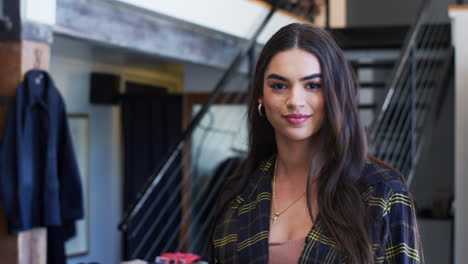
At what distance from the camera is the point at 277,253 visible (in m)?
1.07

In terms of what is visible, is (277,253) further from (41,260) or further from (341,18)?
(341,18)

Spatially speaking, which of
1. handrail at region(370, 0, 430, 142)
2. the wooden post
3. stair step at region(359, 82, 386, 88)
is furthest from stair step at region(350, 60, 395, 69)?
the wooden post

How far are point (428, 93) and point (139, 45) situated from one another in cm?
219

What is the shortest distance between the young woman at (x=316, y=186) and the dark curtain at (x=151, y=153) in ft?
13.4

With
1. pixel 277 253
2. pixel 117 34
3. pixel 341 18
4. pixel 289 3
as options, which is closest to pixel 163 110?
pixel 289 3

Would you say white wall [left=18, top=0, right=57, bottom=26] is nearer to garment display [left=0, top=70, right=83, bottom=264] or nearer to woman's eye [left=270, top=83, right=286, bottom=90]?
garment display [left=0, top=70, right=83, bottom=264]

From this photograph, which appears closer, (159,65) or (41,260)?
(41,260)

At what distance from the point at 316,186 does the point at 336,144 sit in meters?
0.10

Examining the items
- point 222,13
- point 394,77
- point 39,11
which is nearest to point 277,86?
point 39,11

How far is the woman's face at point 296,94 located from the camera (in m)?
1.07

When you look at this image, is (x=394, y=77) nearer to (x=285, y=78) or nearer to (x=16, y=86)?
(x=16, y=86)

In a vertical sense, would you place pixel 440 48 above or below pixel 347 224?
above

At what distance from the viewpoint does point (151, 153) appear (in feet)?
18.0

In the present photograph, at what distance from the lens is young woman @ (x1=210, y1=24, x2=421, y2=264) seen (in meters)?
1.01
